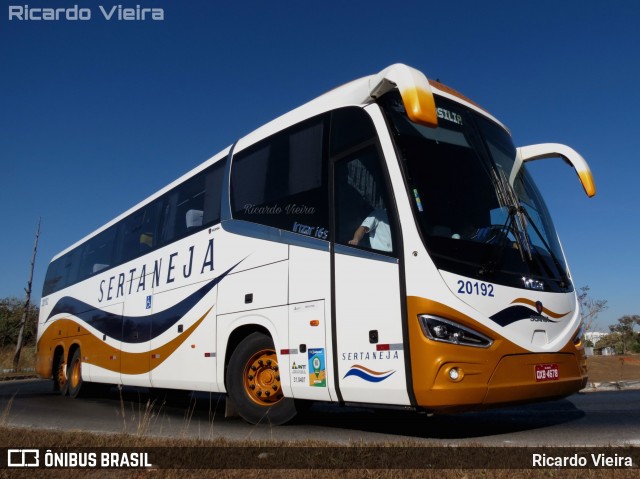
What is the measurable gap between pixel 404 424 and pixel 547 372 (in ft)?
7.21

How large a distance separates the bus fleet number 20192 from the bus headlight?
324 millimetres

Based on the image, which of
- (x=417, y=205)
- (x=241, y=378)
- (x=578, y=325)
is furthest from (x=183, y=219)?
(x=578, y=325)

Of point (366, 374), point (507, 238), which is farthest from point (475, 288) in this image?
point (366, 374)

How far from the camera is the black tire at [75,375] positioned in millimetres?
13562

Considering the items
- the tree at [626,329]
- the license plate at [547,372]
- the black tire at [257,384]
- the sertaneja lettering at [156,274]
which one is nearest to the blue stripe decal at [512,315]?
the license plate at [547,372]

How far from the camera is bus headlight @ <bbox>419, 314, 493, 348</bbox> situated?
17.2 feet

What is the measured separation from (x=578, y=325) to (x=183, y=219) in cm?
613

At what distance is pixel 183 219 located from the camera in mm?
9758

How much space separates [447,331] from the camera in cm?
528

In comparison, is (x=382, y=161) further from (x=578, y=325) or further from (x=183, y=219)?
(x=183, y=219)

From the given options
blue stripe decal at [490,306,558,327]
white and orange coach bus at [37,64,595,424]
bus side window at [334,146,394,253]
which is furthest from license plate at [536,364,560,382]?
A: bus side window at [334,146,394,253]

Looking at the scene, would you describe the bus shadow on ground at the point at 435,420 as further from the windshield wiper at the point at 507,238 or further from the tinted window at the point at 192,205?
the tinted window at the point at 192,205

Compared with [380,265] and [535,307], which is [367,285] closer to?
[380,265]

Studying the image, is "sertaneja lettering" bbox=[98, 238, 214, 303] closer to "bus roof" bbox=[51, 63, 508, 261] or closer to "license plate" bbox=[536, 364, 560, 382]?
"bus roof" bbox=[51, 63, 508, 261]
